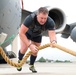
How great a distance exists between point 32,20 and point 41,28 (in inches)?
6.8

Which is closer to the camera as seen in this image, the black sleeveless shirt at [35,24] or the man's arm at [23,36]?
the man's arm at [23,36]

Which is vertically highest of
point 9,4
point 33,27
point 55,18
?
point 9,4

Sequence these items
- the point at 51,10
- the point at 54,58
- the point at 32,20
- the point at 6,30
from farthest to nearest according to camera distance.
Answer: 1. the point at 54,58
2. the point at 51,10
3. the point at 6,30
4. the point at 32,20

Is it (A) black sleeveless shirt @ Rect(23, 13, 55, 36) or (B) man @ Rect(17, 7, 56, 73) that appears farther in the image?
(A) black sleeveless shirt @ Rect(23, 13, 55, 36)

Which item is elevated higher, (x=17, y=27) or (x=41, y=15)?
(x=41, y=15)

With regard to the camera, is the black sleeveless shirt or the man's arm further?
the black sleeveless shirt

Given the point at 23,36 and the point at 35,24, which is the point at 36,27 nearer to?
the point at 35,24

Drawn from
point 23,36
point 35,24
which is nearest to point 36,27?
point 35,24

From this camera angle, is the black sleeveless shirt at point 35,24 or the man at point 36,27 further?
the black sleeveless shirt at point 35,24

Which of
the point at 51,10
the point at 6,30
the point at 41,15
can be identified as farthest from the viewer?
the point at 51,10

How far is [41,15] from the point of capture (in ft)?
10.1

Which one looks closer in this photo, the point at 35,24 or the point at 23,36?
the point at 23,36

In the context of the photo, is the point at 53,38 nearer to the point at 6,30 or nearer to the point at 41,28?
the point at 41,28

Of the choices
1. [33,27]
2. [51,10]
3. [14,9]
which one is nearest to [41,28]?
[33,27]
